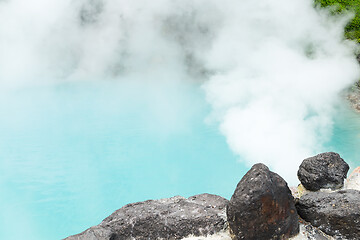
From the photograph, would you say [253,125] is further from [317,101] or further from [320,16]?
[320,16]

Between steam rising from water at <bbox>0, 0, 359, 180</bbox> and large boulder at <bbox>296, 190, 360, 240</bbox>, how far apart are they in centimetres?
243

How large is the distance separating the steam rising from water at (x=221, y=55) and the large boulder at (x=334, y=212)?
2.43 m

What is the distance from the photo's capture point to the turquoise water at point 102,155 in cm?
438

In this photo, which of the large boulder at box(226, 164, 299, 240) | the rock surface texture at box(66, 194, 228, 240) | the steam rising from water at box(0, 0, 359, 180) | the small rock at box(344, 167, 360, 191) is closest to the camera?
the large boulder at box(226, 164, 299, 240)

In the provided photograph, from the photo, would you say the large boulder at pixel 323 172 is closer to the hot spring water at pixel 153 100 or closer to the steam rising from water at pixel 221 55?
the hot spring water at pixel 153 100

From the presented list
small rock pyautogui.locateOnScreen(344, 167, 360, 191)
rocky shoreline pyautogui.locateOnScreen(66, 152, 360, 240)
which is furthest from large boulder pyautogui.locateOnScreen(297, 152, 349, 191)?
small rock pyautogui.locateOnScreen(344, 167, 360, 191)

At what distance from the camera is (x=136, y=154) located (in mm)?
5457

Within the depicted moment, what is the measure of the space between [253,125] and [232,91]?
5.08 ft

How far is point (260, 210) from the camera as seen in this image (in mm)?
2166

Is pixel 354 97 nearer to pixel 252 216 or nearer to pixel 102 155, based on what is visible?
pixel 102 155

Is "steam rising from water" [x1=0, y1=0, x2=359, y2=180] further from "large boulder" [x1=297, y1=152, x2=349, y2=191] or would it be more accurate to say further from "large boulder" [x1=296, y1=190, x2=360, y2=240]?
"large boulder" [x1=296, y1=190, x2=360, y2=240]

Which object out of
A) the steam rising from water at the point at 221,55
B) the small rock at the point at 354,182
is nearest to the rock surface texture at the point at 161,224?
the small rock at the point at 354,182

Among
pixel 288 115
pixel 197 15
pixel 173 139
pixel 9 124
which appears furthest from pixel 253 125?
pixel 197 15

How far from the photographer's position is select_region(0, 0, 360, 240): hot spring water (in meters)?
4.73
